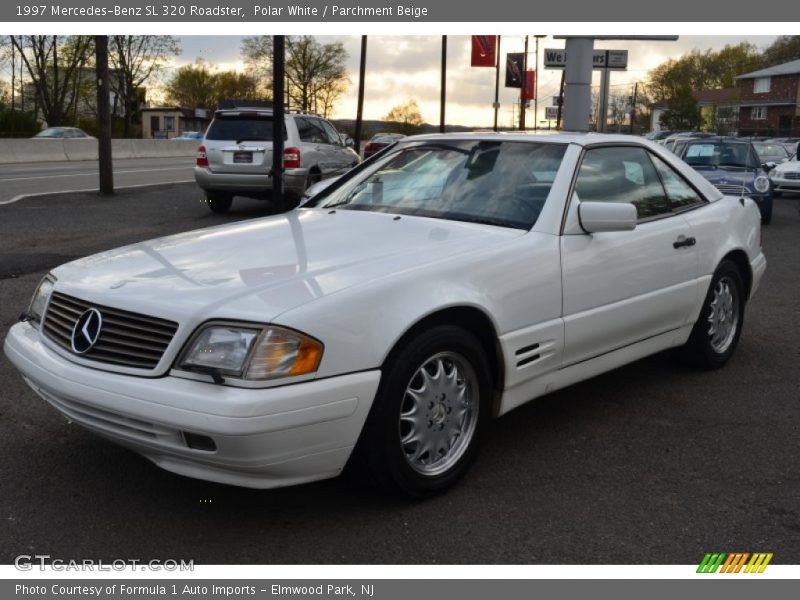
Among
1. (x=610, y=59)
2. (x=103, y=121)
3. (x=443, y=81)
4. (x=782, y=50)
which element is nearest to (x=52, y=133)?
(x=443, y=81)

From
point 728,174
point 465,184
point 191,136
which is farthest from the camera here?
point 191,136

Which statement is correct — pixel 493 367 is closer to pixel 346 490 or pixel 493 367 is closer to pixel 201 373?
pixel 346 490

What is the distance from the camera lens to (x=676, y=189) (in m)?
5.45

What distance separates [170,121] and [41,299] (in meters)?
104

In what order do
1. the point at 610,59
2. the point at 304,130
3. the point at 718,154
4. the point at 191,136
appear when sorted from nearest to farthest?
1. the point at 304,130
2. the point at 718,154
3. the point at 610,59
4. the point at 191,136

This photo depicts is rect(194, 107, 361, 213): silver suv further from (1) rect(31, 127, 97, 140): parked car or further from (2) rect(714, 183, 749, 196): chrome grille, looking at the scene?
(1) rect(31, 127, 97, 140): parked car

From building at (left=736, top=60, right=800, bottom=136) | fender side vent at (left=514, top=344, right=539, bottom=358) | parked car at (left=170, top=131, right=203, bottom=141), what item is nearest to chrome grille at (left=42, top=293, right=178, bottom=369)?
fender side vent at (left=514, top=344, right=539, bottom=358)

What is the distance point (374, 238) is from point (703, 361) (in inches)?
103

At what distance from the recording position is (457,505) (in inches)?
149

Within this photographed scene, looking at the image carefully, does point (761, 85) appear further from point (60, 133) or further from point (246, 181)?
point (246, 181)

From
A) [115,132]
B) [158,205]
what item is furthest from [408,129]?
[158,205]

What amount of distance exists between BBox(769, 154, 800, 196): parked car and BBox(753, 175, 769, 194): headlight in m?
5.76

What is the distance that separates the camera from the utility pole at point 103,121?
17297 millimetres

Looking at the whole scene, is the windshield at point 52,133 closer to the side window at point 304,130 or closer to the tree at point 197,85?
the side window at point 304,130
